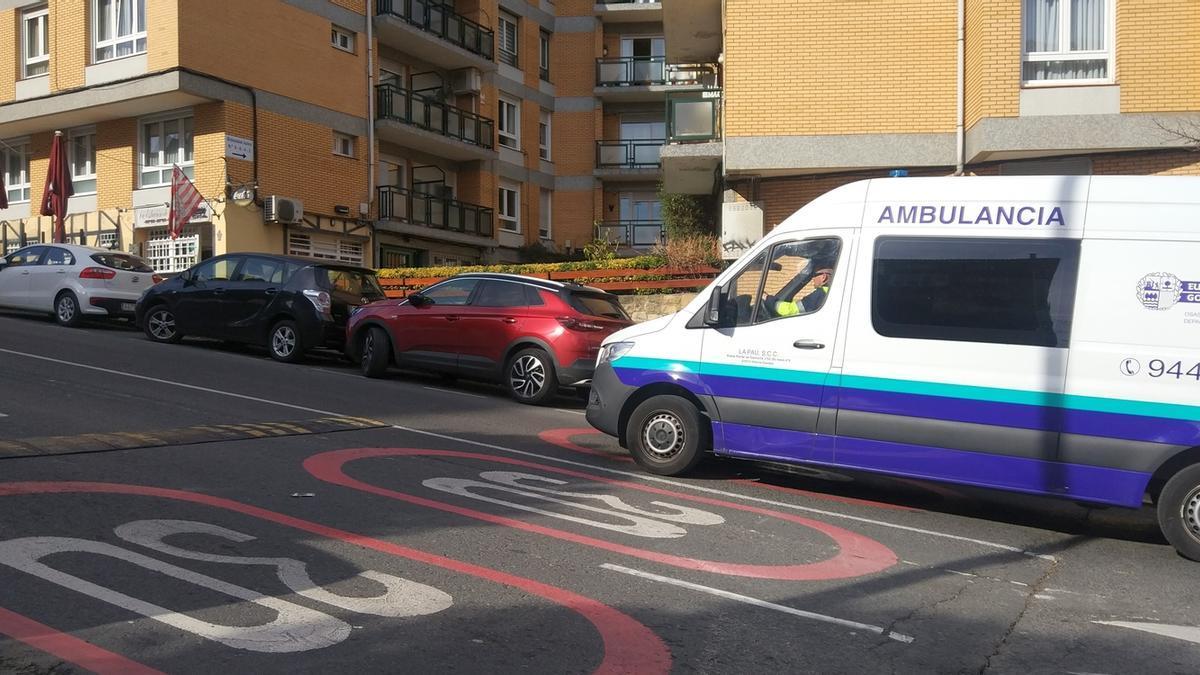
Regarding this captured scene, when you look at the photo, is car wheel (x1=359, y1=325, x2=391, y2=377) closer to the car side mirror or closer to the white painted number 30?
the car side mirror

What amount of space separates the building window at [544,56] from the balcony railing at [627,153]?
11.0 feet

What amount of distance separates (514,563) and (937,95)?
542 inches

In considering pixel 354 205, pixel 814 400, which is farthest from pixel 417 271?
pixel 814 400

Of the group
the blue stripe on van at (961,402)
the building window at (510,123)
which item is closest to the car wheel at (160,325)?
the blue stripe on van at (961,402)

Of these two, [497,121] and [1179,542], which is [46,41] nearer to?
[497,121]

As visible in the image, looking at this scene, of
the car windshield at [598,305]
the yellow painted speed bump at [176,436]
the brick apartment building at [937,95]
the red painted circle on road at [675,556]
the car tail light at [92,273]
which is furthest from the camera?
the car tail light at [92,273]

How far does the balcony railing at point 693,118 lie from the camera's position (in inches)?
731

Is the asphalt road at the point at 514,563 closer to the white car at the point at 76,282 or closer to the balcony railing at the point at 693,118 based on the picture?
the white car at the point at 76,282

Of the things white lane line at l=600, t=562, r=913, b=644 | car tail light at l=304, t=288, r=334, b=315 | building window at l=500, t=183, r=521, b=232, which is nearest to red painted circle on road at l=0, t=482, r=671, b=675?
white lane line at l=600, t=562, r=913, b=644

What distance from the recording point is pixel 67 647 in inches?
147

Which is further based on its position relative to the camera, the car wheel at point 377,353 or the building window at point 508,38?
the building window at point 508,38

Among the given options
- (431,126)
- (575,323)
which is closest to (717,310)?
(575,323)

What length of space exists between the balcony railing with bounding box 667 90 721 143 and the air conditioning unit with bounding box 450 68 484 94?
14.6 metres

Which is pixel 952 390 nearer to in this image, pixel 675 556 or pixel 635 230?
pixel 675 556
